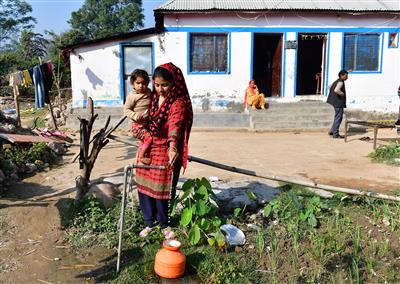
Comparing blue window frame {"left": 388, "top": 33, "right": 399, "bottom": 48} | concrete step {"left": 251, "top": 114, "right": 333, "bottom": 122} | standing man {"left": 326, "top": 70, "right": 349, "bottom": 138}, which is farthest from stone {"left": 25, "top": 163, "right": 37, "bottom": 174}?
blue window frame {"left": 388, "top": 33, "right": 399, "bottom": 48}

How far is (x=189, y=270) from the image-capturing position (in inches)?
142

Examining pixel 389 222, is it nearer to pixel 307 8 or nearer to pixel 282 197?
pixel 282 197

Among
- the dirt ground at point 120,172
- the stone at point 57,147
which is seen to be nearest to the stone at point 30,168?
the dirt ground at point 120,172

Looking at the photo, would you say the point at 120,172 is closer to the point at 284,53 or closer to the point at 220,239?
the point at 220,239

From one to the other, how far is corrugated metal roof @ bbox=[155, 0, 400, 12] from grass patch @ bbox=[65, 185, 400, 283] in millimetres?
8928

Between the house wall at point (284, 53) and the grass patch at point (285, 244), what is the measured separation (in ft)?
28.4

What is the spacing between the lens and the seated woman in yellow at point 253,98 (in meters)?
12.5

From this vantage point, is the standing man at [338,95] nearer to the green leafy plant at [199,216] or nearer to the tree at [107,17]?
the green leafy plant at [199,216]

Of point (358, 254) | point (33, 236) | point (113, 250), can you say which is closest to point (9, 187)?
point (33, 236)

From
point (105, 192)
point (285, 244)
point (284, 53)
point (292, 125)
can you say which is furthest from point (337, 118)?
point (105, 192)

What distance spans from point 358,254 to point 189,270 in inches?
62.9

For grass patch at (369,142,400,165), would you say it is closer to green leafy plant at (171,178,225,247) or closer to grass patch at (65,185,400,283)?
grass patch at (65,185,400,283)

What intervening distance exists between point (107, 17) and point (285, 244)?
4629 cm

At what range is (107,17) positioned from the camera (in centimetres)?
4625
